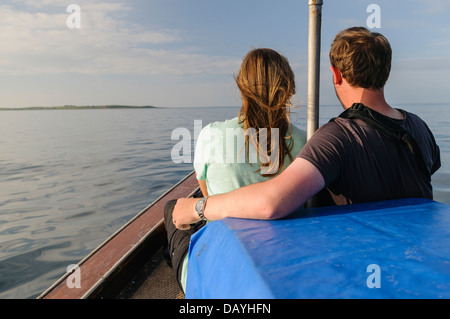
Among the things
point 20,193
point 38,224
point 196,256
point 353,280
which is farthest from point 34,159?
point 353,280

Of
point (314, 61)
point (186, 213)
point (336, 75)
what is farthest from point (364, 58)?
point (186, 213)

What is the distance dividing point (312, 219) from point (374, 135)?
446mm

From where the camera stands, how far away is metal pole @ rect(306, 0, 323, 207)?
165 cm

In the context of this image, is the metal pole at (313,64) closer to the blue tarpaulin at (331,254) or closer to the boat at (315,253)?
the boat at (315,253)

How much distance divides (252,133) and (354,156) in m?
0.53

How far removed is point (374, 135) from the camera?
1.31 metres

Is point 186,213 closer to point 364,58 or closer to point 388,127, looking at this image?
point 388,127

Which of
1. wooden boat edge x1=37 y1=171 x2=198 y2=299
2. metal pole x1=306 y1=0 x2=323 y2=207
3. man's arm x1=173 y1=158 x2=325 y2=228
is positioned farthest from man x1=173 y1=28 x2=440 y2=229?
wooden boat edge x1=37 y1=171 x2=198 y2=299

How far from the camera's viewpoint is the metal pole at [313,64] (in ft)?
5.41

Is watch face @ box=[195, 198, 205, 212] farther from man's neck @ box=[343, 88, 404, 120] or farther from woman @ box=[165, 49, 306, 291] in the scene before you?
man's neck @ box=[343, 88, 404, 120]

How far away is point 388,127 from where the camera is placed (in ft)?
4.32

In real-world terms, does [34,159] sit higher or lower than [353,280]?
lower

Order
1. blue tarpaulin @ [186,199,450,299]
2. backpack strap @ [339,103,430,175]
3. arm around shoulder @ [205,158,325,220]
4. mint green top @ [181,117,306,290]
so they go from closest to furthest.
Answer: blue tarpaulin @ [186,199,450,299] → arm around shoulder @ [205,158,325,220] → backpack strap @ [339,103,430,175] → mint green top @ [181,117,306,290]
